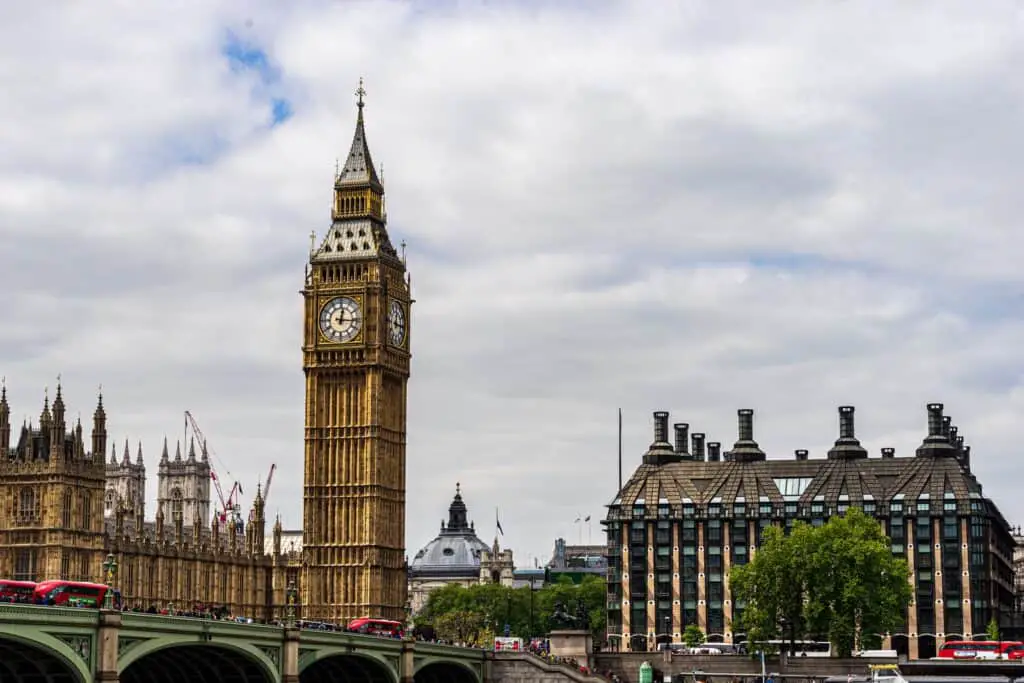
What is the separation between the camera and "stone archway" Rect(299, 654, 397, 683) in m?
102

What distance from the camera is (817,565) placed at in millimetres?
135750

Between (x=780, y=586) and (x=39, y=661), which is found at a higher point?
(x=780, y=586)

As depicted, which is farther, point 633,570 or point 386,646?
point 633,570

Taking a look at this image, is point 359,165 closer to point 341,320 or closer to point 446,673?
point 341,320

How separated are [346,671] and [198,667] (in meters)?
15.6

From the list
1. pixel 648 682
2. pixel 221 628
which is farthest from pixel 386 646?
pixel 648 682

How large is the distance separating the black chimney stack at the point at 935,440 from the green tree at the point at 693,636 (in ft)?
92.6

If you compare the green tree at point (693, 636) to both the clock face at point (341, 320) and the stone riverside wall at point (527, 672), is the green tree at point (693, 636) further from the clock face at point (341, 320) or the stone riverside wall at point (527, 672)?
the stone riverside wall at point (527, 672)

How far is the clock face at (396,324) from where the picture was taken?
163 metres

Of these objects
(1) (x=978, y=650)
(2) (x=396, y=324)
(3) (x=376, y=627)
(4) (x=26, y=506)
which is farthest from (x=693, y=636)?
(4) (x=26, y=506)

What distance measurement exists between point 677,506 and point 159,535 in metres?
55.5

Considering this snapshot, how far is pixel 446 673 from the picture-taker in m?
116

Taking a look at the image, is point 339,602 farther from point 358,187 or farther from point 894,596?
point 894,596

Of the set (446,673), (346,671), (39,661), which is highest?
(39,661)
